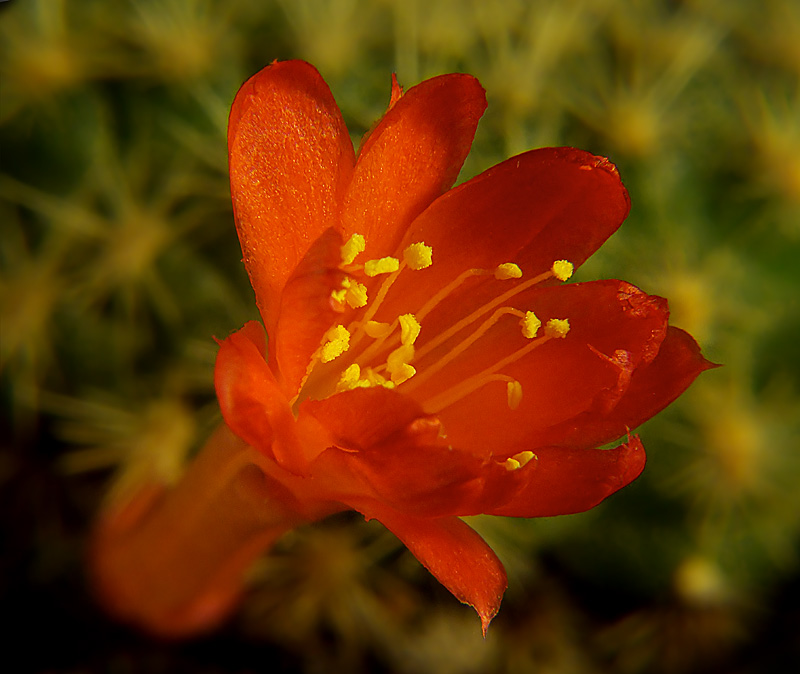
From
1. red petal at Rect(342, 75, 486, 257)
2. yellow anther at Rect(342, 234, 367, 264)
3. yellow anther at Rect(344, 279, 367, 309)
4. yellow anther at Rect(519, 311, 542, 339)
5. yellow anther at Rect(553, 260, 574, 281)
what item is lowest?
yellow anther at Rect(519, 311, 542, 339)

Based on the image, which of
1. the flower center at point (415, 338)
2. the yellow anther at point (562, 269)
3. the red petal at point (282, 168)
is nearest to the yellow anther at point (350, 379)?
the flower center at point (415, 338)

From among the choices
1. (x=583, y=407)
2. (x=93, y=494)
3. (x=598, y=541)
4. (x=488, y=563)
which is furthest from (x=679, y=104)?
(x=93, y=494)

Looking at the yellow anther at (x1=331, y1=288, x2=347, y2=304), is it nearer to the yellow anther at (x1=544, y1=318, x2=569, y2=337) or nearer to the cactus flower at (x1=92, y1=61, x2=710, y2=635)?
the cactus flower at (x1=92, y1=61, x2=710, y2=635)

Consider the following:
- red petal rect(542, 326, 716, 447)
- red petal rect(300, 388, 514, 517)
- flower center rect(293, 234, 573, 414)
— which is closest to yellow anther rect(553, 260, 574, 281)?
flower center rect(293, 234, 573, 414)

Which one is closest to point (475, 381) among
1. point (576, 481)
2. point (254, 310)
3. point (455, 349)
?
point (455, 349)

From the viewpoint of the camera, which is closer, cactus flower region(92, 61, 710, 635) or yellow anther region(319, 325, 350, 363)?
cactus flower region(92, 61, 710, 635)

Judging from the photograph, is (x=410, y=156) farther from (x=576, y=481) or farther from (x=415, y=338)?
(x=576, y=481)

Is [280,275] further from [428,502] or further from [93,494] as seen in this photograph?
[93,494]
